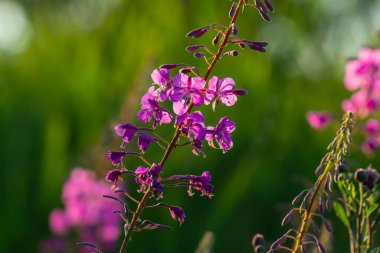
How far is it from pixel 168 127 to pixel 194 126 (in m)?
3.48

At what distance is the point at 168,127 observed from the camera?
4.91m

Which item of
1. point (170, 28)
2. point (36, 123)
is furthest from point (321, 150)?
point (36, 123)

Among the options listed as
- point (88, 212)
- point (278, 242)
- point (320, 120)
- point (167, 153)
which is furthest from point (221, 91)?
point (88, 212)

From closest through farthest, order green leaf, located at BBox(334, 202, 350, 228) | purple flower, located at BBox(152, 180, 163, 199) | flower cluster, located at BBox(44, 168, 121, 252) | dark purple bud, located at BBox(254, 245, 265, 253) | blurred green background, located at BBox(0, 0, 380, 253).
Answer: purple flower, located at BBox(152, 180, 163, 199), dark purple bud, located at BBox(254, 245, 265, 253), green leaf, located at BBox(334, 202, 350, 228), flower cluster, located at BBox(44, 168, 121, 252), blurred green background, located at BBox(0, 0, 380, 253)

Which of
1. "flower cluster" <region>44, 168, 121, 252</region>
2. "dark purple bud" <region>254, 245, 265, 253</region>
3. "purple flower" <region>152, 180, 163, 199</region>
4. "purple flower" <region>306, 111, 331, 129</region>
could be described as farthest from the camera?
"flower cluster" <region>44, 168, 121, 252</region>

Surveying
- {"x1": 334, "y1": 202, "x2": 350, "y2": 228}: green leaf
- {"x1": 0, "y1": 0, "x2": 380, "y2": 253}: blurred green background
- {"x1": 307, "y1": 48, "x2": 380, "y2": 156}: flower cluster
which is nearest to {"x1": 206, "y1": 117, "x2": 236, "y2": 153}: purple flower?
{"x1": 334, "y1": 202, "x2": 350, "y2": 228}: green leaf

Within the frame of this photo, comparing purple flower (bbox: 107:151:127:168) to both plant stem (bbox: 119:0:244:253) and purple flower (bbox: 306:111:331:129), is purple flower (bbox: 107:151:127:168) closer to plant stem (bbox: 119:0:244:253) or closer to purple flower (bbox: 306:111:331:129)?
plant stem (bbox: 119:0:244:253)

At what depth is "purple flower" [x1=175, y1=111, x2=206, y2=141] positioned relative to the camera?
1.43m

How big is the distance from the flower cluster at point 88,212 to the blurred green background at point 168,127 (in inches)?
4.9

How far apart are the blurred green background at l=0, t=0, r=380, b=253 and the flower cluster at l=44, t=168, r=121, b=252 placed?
0.41ft

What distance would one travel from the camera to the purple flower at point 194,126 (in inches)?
56.2

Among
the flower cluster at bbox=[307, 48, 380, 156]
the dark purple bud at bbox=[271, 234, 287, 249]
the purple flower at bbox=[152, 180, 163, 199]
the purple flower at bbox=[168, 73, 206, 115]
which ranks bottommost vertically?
the dark purple bud at bbox=[271, 234, 287, 249]

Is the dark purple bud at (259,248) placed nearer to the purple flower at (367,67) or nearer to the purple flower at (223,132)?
the purple flower at (223,132)

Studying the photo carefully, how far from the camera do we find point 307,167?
188 inches
